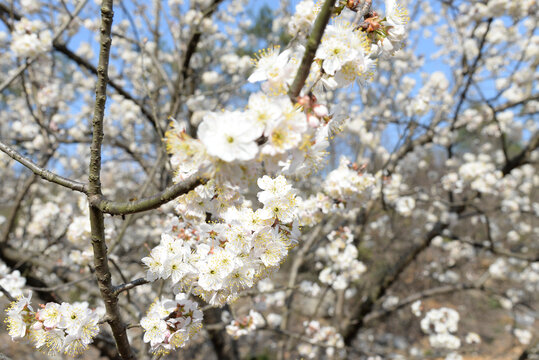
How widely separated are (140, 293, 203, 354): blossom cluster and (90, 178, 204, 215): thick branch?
2.09 ft

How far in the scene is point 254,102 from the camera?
84 centimetres

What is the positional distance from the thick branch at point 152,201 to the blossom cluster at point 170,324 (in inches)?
25.1

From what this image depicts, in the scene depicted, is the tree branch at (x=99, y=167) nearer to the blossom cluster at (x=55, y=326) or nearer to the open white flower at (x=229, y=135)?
the blossom cluster at (x=55, y=326)

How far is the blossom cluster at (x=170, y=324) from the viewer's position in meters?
1.38

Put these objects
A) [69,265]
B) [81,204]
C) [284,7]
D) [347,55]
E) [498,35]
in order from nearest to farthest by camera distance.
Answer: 1. [347,55]
2. [81,204]
3. [69,265]
4. [498,35]
5. [284,7]

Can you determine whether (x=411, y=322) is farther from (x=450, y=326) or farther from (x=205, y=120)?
(x=205, y=120)

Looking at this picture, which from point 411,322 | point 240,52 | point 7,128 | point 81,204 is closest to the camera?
point 81,204

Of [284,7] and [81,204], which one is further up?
[284,7]

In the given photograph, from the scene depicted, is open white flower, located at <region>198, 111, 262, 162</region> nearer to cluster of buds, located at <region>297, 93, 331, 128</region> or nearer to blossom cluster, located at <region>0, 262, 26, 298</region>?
cluster of buds, located at <region>297, 93, 331, 128</region>

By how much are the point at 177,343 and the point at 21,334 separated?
0.60 m

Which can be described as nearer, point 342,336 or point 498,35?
point 342,336

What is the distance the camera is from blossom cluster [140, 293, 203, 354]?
54.1 inches

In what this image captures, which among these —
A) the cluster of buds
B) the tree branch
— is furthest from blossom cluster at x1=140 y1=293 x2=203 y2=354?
the cluster of buds

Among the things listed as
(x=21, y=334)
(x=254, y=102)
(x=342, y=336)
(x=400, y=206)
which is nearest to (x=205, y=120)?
(x=254, y=102)
